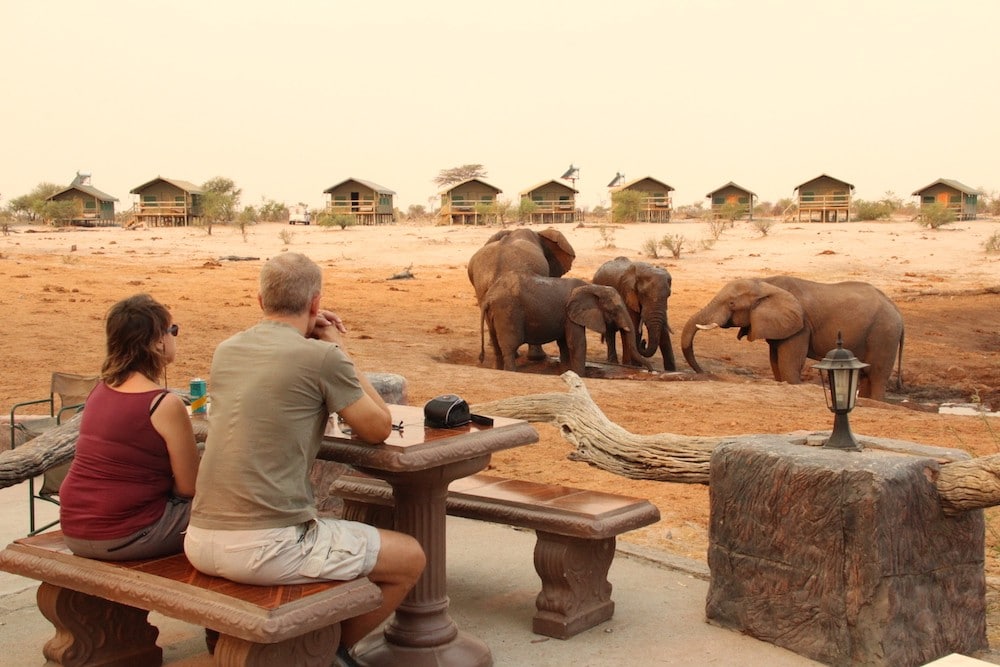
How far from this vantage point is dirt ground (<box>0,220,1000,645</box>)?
395 inches

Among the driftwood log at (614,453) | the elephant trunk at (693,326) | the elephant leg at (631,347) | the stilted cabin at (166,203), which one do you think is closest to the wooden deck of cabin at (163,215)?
the stilted cabin at (166,203)

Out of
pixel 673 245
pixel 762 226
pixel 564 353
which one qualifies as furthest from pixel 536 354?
pixel 762 226

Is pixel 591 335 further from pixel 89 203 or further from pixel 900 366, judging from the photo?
pixel 89 203

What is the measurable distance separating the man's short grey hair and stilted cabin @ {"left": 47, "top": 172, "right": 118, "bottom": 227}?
5046 cm

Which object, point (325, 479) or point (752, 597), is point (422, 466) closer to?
point (752, 597)

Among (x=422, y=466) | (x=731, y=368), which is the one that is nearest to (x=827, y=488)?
(x=422, y=466)

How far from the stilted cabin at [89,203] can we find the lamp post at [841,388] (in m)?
50.5

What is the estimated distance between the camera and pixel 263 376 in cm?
355

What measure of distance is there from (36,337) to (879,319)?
10.7m

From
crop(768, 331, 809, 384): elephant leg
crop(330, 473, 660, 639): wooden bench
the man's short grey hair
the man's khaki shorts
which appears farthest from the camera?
crop(768, 331, 809, 384): elephant leg

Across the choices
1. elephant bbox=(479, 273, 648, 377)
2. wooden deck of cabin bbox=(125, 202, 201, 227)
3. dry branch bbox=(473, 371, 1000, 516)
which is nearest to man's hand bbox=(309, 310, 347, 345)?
dry branch bbox=(473, 371, 1000, 516)

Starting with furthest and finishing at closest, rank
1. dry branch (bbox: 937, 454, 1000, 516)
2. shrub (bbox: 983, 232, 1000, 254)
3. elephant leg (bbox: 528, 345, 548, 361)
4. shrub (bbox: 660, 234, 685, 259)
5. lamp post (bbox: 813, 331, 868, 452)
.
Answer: shrub (bbox: 660, 234, 685, 259), shrub (bbox: 983, 232, 1000, 254), elephant leg (bbox: 528, 345, 548, 361), lamp post (bbox: 813, 331, 868, 452), dry branch (bbox: 937, 454, 1000, 516)

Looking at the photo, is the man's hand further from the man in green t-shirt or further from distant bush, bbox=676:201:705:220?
distant bush, bbox=676:201:705:220

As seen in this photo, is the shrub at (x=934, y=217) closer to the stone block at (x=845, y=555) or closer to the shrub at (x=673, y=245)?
the shrub at (x=673, y=245)
